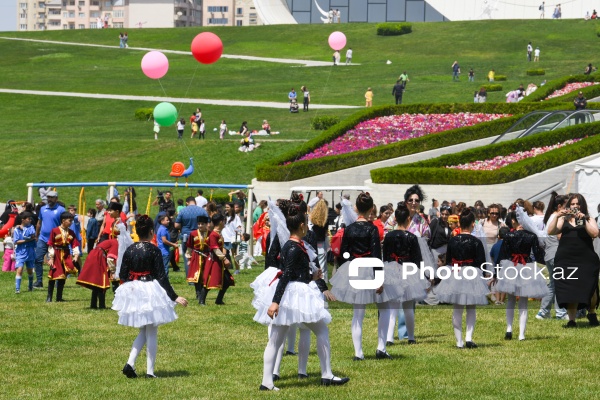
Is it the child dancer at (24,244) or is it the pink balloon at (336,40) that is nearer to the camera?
the child dancer at (24,244)

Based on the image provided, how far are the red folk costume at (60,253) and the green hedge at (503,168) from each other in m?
13.6

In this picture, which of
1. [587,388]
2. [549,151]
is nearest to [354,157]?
[549,151]

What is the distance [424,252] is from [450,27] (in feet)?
222

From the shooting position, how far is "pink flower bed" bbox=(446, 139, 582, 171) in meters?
29.8

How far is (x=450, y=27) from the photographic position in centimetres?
8000

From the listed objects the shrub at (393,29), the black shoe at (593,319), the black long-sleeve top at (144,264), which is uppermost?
the shrub at (393,29)

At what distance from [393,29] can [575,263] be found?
67415mm

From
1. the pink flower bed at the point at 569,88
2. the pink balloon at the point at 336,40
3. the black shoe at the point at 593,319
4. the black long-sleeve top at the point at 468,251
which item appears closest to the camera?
the black long-sleeve top at the point at 468,251

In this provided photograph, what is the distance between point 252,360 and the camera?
12.0 m

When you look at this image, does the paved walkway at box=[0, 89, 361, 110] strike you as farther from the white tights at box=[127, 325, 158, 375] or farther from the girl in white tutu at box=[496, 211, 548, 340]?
the white tights at box=[127, 325, 158, 375]

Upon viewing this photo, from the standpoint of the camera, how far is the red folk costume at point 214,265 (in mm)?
17031

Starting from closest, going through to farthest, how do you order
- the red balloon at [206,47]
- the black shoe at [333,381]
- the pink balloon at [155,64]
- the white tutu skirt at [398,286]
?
the black shoe at [333,381] → the white tutu skirt at [398,286] → the red balloon at [206,47] → the pink balloon at [155,64]

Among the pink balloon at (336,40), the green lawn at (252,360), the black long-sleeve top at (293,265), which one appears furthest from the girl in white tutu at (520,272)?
the pink balloon at (336,40)

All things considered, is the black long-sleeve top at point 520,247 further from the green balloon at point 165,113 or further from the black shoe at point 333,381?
the green balloon at point 165,113
